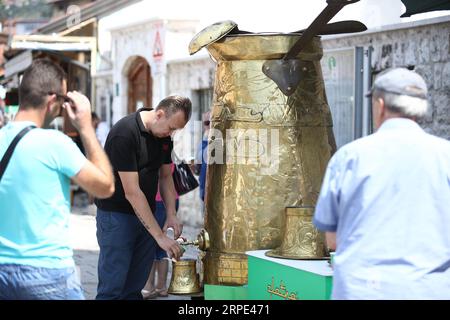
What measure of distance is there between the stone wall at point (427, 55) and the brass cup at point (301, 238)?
3099 mm

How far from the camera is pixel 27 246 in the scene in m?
3.95

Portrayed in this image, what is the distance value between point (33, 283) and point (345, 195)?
52.9 inches

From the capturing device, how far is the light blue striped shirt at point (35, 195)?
393 centimetres

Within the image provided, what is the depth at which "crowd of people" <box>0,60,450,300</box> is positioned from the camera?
369cm

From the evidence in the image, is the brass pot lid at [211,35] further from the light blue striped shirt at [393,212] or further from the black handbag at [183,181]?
the black handbag at [183,181]

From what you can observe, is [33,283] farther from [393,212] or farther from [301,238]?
[301,238]

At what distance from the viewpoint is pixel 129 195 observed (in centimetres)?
588

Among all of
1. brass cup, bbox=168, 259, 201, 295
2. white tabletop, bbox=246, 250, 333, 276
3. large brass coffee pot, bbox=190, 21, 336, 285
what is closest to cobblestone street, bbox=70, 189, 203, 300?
brass cup, bbox=168, 259, 201, 295

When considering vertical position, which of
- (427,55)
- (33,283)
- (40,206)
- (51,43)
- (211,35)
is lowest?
(33,283)

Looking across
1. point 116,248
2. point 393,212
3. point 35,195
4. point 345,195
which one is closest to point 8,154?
point 35,195

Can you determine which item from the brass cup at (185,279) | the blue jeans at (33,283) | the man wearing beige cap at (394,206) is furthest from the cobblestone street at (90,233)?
the man wearing beige cap at (394,206)

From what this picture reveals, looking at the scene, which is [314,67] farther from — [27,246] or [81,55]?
[81,55]

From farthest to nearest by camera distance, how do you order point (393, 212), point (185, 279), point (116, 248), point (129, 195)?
point (185, 279) < point (116, 248) < point (129, 195) < point (393, 212)

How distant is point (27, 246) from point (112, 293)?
2165mm
